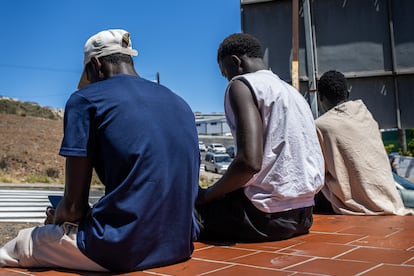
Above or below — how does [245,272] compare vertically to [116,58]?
below

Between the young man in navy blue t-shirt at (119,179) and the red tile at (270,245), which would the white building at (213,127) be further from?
the young man in navy blue t-shirt at (119,179)

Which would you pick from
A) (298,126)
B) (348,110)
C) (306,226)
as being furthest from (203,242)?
(348,110)

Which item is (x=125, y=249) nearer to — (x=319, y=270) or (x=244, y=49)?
(x=319, y=270)

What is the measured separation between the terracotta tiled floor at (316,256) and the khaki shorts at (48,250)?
0.04 metres

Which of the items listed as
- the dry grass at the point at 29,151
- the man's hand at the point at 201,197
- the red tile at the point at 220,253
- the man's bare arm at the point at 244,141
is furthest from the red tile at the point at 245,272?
the dry grass at the point at 29,151

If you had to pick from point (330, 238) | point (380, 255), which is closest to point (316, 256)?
point (380, 255)

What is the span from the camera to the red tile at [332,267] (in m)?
1.94

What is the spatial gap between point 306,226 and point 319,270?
0.84 metres

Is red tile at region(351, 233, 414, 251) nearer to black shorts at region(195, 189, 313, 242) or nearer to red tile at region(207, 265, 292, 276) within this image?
black shorts at region(195, 189, 313, 242)

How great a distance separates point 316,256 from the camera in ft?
7.33

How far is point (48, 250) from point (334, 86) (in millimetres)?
2452

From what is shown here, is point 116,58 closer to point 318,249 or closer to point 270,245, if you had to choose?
point 270,245

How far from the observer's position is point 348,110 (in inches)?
144

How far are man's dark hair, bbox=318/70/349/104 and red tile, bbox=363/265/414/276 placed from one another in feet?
6.44
